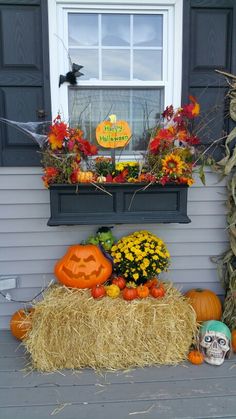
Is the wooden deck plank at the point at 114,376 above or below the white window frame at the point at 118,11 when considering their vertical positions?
below

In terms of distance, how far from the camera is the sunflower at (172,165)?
7.47 ft

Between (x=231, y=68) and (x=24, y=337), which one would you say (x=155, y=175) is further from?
(x=24, y=337)

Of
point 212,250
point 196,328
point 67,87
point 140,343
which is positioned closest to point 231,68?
point 67,87

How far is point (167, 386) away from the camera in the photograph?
80.0 inches

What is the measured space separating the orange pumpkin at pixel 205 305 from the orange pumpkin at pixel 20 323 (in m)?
1.18

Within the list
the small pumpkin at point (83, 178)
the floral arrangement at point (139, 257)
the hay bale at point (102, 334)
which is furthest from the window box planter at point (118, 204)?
the hay bale at point (102, 334)

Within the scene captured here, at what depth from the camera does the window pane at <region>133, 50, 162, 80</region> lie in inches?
101

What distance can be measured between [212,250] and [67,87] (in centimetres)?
167

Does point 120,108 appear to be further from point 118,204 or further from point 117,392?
point 117,392

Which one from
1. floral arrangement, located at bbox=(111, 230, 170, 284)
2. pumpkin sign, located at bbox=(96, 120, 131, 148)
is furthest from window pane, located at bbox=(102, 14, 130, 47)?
floral arrangement, located at bbox=(111, 230, 170, 284)

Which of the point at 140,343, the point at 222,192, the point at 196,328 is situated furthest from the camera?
the point at 222,192

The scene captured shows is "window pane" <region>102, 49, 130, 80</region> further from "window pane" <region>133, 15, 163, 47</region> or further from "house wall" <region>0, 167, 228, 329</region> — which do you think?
"house wall" <region>0, 167, 228, 329</region>

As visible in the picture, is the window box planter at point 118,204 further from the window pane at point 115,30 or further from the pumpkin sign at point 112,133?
the window pane at point 115,30

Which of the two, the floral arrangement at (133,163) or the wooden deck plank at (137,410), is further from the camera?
the floral arrangement at (133,163)
